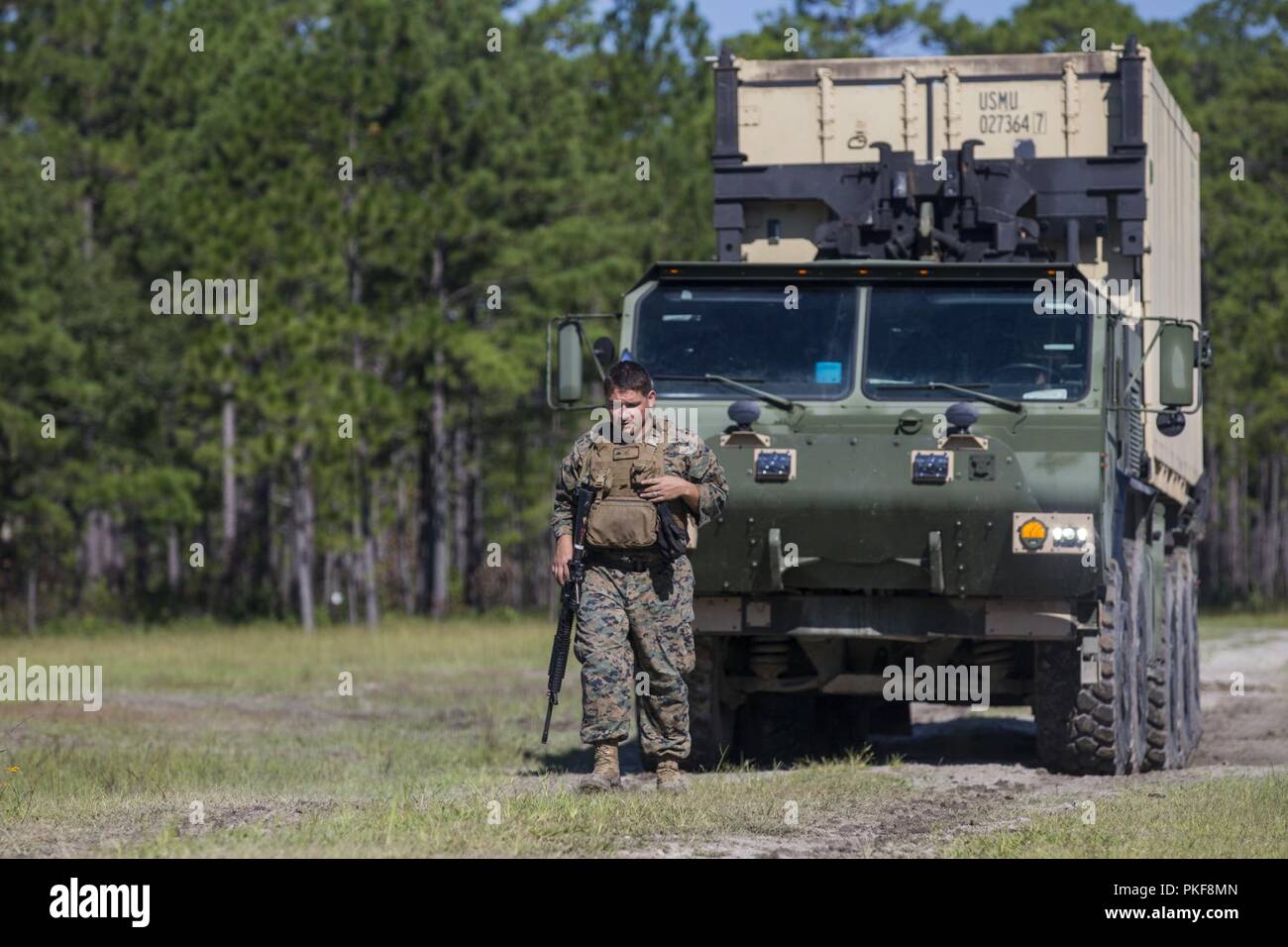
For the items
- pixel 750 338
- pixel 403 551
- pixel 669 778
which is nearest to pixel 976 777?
pixel 669 778

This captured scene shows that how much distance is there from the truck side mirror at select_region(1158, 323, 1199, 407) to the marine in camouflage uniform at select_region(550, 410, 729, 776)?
2.97m

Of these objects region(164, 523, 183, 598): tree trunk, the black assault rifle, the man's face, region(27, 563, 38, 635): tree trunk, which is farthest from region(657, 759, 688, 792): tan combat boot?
region(164, 523, 183, 598): tree trunk

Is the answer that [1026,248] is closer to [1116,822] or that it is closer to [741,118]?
[741,118]

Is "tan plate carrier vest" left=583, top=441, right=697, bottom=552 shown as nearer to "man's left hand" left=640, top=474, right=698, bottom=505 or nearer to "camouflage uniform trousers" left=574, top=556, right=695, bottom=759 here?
"man's left hand" left=640, top=474, right=698, bottom=505

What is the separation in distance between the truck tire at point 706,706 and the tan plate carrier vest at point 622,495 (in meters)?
2.43

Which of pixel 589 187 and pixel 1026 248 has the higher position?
pixel 589 187

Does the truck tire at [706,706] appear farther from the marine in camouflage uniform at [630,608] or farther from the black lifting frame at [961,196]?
the black lifting frame at [961,196]

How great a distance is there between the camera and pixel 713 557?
41.3ft

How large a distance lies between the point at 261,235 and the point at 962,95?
910 inches

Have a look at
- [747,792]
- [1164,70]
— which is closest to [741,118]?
[747,792]

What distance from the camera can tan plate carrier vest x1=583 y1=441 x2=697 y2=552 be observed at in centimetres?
1105

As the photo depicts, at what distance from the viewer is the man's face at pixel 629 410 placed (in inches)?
434

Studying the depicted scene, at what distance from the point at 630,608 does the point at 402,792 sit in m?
1.46

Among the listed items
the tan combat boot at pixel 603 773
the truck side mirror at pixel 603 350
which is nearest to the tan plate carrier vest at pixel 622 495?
the tan combat boot at pixel 603 773
